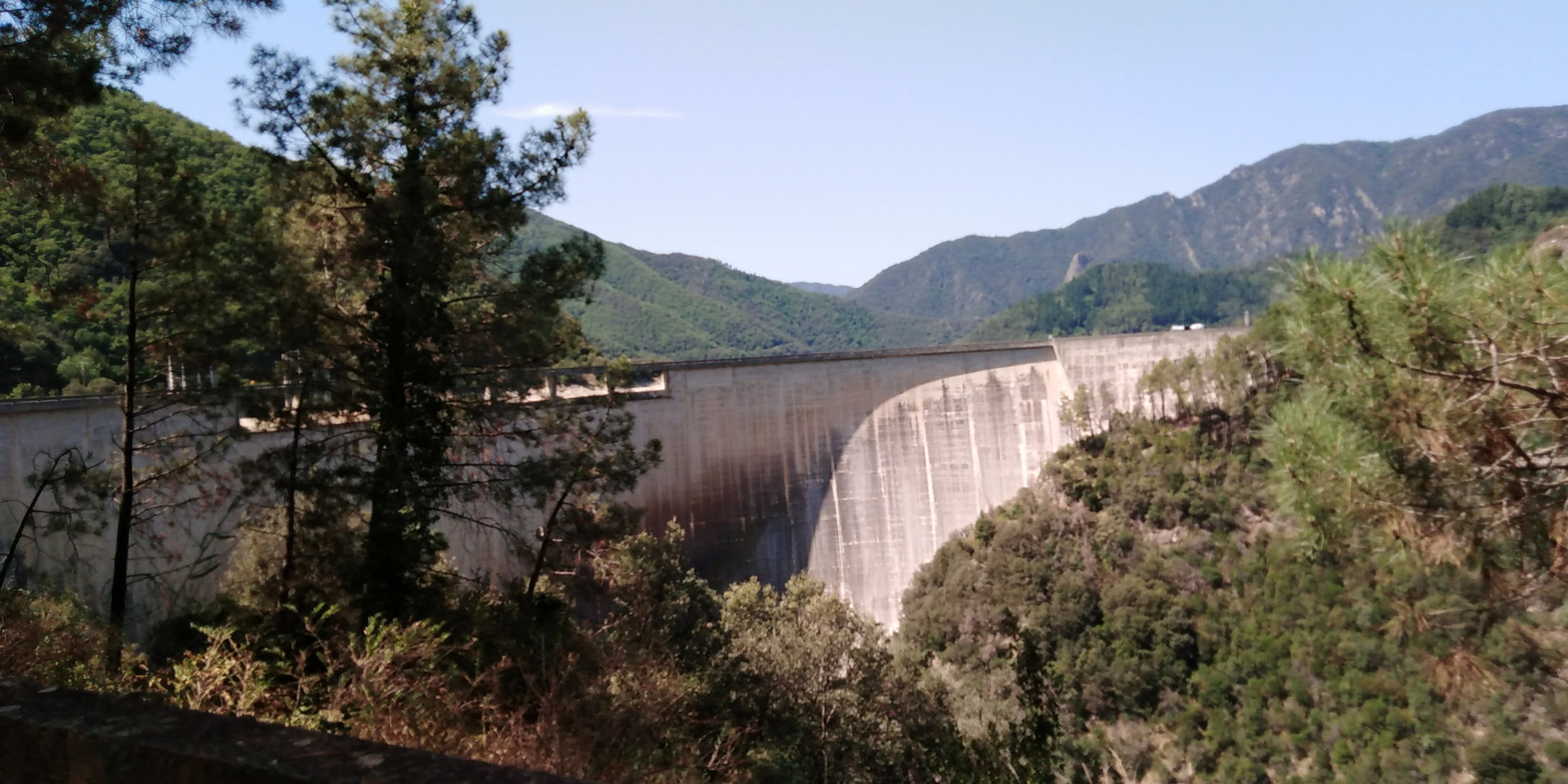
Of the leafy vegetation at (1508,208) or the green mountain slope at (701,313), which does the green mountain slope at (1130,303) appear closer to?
the green mountain slope at (701,313)

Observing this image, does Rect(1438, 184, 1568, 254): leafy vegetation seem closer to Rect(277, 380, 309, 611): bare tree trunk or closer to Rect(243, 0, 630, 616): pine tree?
Rect(243, 0, 630, 616): pine tree

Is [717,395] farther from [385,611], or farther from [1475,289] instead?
[1475,289]

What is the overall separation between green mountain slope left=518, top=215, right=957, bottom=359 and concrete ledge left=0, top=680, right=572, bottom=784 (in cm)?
6431

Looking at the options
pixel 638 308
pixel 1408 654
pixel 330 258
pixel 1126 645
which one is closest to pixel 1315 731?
pixel 1408 654

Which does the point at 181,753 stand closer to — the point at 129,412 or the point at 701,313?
the point at 129,412

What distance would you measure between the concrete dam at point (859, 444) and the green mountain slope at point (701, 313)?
144ft

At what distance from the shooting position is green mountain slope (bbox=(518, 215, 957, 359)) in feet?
282

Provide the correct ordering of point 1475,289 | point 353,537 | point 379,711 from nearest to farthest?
point 379,711, point 1475,289, point 353,537

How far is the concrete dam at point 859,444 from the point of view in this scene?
71.5 ft

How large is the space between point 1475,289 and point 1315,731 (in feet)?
51.4

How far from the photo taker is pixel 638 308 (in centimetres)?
9062

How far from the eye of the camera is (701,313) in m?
102

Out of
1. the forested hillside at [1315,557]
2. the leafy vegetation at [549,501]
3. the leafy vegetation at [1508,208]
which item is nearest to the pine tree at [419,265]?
the leafy vegetation at [549,501]

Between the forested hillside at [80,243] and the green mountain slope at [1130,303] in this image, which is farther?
the green mountain slope at [1130,303]
